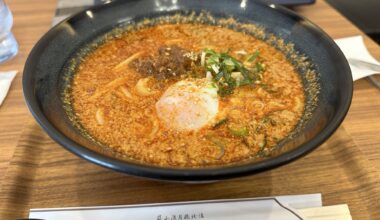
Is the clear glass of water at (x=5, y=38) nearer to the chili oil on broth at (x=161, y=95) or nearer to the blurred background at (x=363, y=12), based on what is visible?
the chili oil on broth at (x=161, y=95)

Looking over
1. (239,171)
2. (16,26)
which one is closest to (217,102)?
(239,171)

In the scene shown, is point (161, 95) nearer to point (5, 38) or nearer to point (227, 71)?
point (227, 71)

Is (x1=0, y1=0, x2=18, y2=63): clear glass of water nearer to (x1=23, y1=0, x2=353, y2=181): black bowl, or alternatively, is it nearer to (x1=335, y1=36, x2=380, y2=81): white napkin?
(x1=23, y1=0, x2=353, y2=181): black bowl

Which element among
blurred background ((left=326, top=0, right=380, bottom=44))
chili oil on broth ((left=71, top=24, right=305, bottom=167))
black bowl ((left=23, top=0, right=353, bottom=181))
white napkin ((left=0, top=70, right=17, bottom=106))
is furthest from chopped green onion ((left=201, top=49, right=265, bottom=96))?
blurred background ((left=326, top=0, right=380, bottom=44))

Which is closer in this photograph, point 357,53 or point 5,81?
point 5,81

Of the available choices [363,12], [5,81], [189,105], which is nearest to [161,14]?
[189,105]

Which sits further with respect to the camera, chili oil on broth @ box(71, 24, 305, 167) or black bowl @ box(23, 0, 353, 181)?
chili oil on broth @ box(71, 24, 305, 167)

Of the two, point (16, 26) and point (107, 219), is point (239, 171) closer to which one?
point (107, 219)
